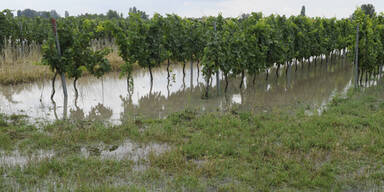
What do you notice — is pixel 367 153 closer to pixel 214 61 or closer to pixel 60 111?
pixel 214 61

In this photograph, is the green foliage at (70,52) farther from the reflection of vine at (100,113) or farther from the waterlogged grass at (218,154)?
the waterlogged grass at (218,154)

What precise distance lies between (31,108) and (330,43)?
15.2m

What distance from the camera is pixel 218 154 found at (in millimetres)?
6594

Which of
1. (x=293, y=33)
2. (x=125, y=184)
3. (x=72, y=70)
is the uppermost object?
(x=293, y=33)

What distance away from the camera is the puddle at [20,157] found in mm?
6344

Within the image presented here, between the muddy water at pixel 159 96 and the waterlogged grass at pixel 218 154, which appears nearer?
the waterlogged grass at pixel 218 154

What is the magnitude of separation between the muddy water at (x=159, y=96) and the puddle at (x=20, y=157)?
109 inches

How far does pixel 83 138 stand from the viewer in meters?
7.69

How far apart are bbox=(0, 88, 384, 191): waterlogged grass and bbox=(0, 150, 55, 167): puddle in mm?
141

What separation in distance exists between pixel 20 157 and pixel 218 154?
3693 millimetres

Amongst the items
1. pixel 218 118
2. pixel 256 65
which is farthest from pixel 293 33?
pixel 218 118

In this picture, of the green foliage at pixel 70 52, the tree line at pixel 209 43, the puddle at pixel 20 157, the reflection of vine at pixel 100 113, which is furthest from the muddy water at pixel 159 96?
the puddle at pixel 20 157

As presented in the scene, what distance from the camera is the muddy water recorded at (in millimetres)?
10453

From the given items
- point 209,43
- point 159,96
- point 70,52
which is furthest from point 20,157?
point 209,43
